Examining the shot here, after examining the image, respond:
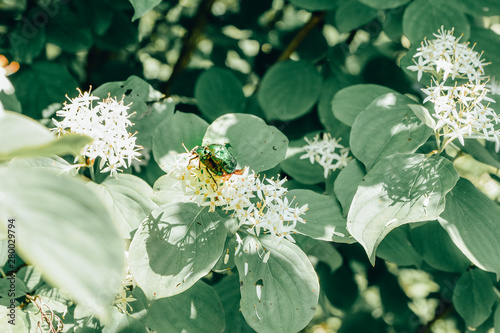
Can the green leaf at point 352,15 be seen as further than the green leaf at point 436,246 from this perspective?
Yes

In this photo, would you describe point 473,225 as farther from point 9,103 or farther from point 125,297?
point 9,103

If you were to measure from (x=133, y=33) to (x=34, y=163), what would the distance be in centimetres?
118

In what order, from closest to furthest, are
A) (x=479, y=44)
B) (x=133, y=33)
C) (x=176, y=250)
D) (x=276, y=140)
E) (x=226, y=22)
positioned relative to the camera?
(x=176, y=250), (x=276, y=140), (x=479, y=44), (x=133, y=33), (x=226, y=22)

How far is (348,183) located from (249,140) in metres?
0.35

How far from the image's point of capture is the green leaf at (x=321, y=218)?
1254 millimetres

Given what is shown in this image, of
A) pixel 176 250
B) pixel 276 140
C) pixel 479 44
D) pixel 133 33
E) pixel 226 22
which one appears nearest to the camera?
pixel 176 250

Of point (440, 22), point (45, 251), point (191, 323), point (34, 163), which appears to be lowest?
point (191, 323)

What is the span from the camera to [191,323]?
4.24 ft

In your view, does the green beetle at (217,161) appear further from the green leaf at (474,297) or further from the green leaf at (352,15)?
the green leaf at (474,297)

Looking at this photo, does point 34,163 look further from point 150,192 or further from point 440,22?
point 440,22

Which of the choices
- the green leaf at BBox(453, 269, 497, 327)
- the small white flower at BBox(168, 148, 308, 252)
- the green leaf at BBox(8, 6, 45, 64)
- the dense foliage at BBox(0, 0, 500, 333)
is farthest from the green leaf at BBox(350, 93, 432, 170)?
the green leaf at BBox(8, 6, 45, 64)

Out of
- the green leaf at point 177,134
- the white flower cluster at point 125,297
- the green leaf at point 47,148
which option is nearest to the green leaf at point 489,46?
the green leaf at point 177,134

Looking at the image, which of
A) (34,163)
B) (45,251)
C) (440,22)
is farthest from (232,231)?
(440,22)

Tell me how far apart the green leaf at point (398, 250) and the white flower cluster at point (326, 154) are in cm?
35
